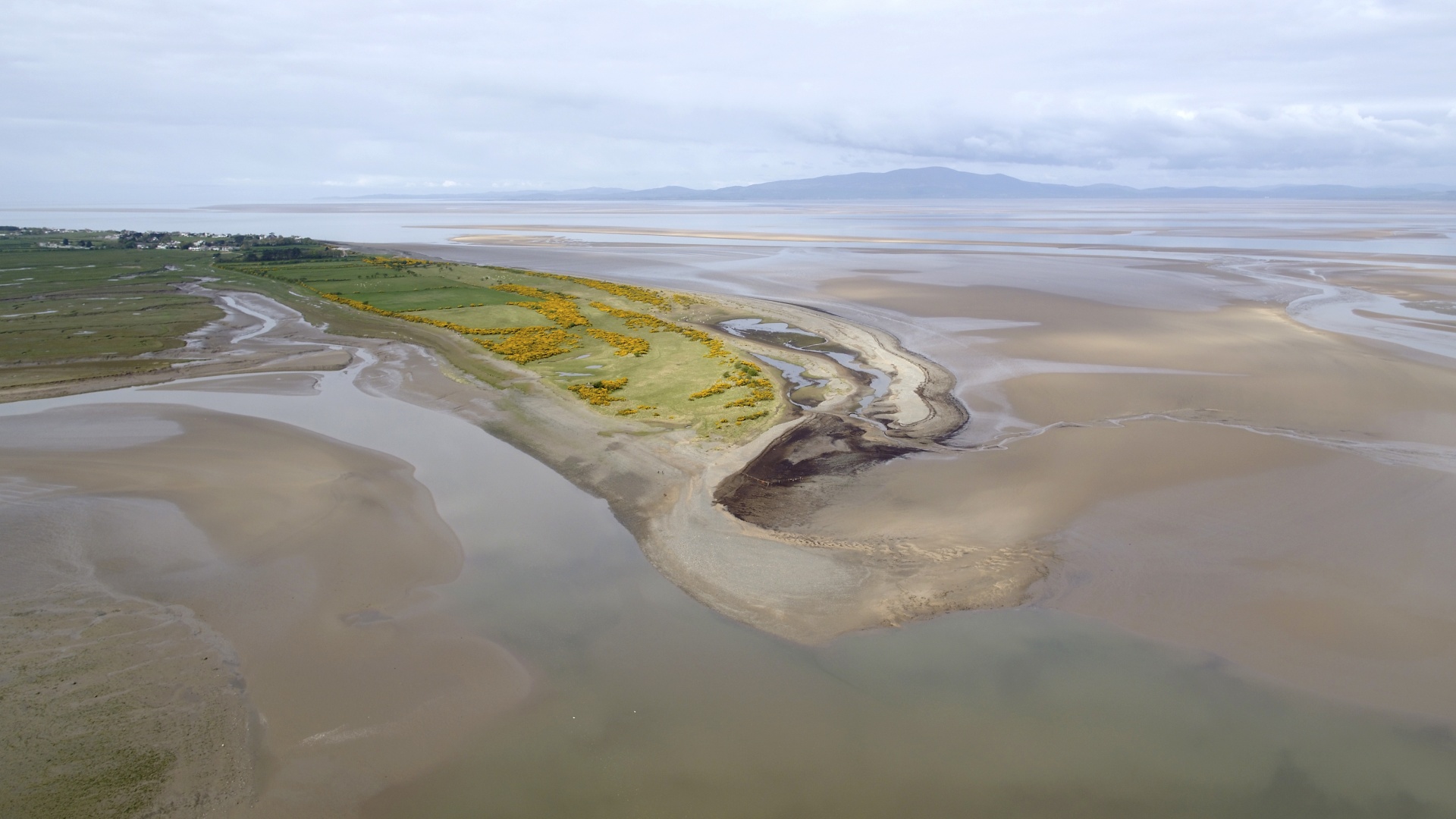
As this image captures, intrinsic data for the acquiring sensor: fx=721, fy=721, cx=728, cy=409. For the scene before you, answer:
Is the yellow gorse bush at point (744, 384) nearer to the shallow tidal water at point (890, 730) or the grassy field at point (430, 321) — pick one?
the grassy field at point (430, 321)

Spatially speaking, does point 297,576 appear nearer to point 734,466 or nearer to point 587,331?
point 734,466

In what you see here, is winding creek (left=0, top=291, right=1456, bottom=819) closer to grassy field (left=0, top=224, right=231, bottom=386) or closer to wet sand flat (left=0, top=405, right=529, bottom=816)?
wet sand flat (left=0, top=405, right=529, bottom=816)

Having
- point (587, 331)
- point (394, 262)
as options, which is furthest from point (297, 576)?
point (394, 262)

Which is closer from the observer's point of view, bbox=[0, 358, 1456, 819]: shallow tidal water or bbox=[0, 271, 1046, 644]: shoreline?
bbox=[0, 358, 1456, 819]: shallow tidal water

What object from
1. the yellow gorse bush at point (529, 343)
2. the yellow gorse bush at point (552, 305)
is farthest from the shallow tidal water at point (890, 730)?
the yellow gorse bush at point (552, 305)

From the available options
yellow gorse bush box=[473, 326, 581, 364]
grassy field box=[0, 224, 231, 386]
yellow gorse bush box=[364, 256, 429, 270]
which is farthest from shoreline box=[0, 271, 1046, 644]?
yellow gorse bush box=[364, 256, 429, 270]

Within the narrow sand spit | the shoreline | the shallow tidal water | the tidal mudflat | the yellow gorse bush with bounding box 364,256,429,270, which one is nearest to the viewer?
the shallow tidal water
